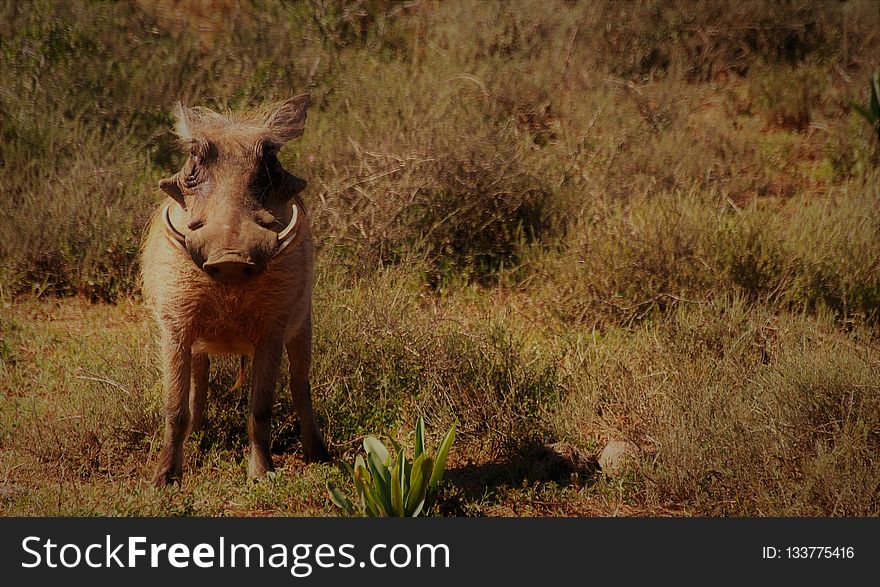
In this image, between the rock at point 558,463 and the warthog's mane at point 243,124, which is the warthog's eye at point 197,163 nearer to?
the warthog's mane at point 243,124

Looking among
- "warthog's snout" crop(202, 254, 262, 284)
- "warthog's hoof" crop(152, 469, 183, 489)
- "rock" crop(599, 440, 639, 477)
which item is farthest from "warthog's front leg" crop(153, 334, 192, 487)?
"rock" crop(599, 440, 639, 477)

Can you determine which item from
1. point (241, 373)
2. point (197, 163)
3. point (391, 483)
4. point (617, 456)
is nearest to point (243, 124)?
point (197, 163)

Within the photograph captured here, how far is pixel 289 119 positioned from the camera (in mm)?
4691

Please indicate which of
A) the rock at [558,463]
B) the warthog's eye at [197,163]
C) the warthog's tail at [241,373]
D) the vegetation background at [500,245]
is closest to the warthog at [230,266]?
the warthog's eye at [197,163]

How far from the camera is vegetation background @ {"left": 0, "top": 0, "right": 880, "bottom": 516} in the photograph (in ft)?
15.1

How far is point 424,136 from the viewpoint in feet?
22.5

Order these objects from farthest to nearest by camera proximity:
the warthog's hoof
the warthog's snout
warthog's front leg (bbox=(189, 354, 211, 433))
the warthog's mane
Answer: warthog's front leg (bbox=(189, 354, 211, 433)) → the warthog's hoof → the warthog's mane → the warthog's snout

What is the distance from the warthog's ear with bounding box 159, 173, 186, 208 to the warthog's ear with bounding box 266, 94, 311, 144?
21.4 inches

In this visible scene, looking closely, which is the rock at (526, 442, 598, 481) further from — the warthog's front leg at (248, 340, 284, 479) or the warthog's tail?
the warthog's tail

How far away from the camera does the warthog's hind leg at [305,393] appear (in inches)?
→ 197

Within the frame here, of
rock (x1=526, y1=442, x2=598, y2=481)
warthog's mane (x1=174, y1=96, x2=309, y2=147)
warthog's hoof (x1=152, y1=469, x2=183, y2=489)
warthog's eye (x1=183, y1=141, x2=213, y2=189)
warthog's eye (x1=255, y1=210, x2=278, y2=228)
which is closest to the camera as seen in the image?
warthog's eye (x1=255, y1=210, x2=278, y2=228)

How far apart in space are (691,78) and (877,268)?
416 cm

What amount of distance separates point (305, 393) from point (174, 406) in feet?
2.41

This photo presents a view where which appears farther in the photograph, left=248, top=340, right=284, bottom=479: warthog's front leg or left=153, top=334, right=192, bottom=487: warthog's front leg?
left=248, top=340, right=284, bottom=479: warthog's front leg
